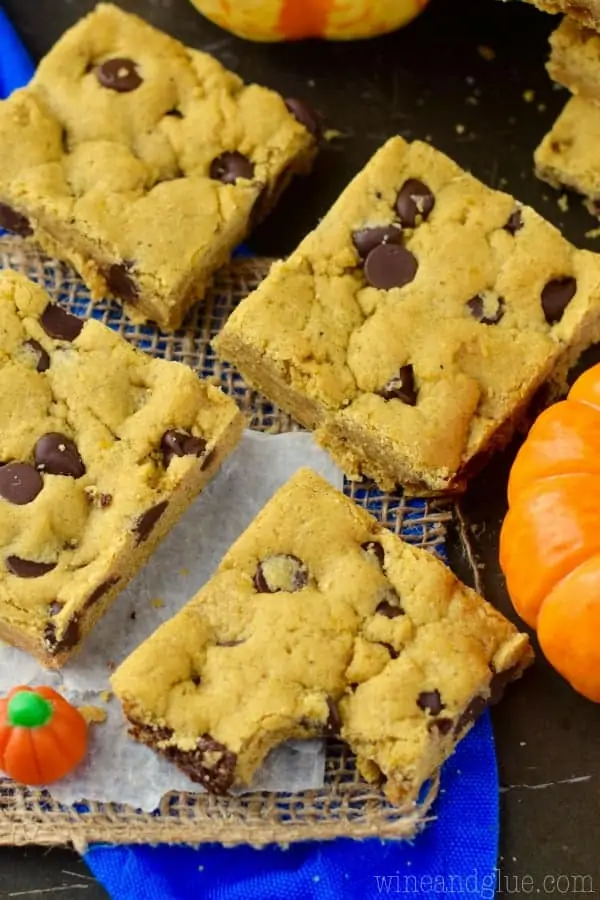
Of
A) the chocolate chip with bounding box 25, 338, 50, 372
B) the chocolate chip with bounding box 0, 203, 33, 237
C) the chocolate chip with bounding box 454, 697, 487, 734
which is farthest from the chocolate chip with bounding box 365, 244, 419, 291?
the chocolate chip with bounding box 454, 697, 487, 734

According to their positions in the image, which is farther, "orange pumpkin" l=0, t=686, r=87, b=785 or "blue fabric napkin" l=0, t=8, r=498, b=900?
"blue fabric napkin" l=0, t=8, r=498, b=900

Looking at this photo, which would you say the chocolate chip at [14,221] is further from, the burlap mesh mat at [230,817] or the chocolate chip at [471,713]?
the chocolate chip at [471,713]

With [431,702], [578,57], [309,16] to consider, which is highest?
[578,57]

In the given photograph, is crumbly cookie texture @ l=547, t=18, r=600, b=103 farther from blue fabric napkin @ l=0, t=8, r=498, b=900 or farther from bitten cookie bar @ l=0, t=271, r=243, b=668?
blue fabric napkin @ l=0, t=8, r=498, b=900

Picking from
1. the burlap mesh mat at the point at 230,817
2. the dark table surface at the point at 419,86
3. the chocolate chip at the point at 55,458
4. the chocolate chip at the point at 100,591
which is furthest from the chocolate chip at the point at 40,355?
the burlap mesh mat at the point at 230,817

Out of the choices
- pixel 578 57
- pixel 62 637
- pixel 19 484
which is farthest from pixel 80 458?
pixel 578 57

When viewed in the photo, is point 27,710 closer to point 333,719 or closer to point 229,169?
point 333,719
